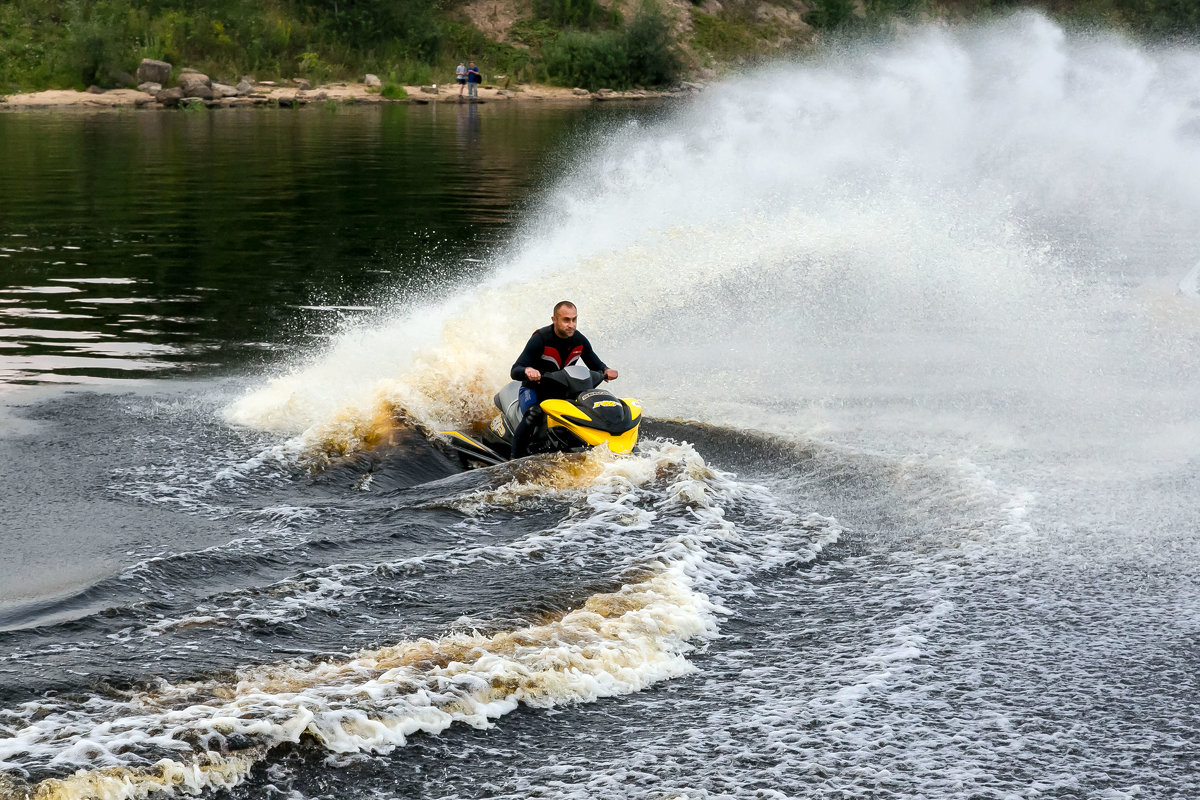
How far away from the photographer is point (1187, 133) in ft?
98.1

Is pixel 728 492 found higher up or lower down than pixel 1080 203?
lower down

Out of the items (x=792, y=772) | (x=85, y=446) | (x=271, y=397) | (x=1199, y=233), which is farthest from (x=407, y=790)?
(x=1199, y=233)

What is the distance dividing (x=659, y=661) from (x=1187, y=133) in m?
27.1

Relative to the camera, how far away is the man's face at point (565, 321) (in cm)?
1165

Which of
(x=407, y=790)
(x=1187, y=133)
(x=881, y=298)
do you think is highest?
(x=1187, y=133)

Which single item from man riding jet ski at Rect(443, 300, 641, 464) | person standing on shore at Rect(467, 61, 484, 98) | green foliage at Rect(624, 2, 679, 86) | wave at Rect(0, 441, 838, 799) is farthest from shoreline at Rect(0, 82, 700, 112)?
wave at Rect(0, 441, 838, 799)

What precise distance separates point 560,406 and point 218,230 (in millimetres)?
17165

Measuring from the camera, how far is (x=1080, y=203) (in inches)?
1254

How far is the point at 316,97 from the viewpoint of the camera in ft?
212

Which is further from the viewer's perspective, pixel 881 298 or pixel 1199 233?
pixel 1199 233

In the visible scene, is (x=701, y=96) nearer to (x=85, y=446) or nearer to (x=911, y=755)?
(x=85, y=446)

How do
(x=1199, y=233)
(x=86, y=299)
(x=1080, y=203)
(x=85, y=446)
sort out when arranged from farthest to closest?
1. (x=1080, y=203)
2. (x=1199, y=233)
3. (x=86, y=299)
4. (x=85, y=446)

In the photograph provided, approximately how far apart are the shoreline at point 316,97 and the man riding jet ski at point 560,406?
50.6m

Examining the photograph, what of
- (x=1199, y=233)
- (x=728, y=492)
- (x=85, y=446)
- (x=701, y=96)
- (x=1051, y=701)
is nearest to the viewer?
(x=1051, y=701)
